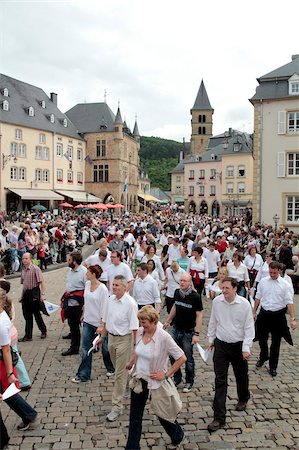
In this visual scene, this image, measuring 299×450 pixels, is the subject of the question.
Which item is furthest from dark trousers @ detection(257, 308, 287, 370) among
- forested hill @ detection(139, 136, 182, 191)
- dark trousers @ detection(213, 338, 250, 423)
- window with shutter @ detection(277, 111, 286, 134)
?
forested hill @ detection(139, 136, 182, 191)

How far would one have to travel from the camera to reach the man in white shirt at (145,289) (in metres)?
7.60

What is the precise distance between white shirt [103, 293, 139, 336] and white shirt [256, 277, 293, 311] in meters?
2.48

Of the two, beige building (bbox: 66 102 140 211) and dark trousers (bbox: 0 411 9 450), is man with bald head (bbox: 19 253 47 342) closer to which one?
dark trousers (bbox: 0 411 9 450)

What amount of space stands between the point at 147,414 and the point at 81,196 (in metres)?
58.5

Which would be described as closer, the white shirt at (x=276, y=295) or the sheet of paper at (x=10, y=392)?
the sheet of paper at (x=10, y=392)

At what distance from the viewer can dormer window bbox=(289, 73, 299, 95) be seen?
A: 2991cm

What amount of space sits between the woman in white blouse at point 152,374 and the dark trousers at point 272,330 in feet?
9.64

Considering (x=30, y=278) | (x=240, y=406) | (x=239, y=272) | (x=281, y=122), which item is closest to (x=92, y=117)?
(x=281, y=122)

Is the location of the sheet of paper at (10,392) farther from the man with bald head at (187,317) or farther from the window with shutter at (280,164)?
the window with shutter at (280,164)

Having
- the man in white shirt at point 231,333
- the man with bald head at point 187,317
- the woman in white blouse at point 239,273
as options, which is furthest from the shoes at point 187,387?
the woman in white blouse at point 239,273

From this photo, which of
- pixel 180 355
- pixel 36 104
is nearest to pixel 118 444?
pixel 180 355

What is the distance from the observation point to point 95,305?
660 cm

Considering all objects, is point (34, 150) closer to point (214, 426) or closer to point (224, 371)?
point (224, 371)

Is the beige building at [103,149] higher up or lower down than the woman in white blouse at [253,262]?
higher up
